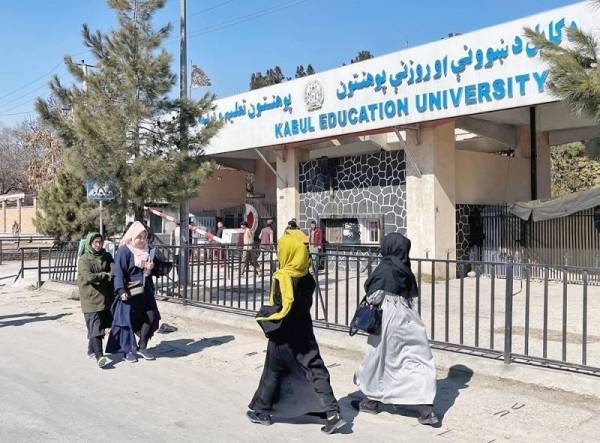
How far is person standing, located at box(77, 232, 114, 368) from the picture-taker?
772 cm

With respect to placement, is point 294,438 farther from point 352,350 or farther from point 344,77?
point 344,77

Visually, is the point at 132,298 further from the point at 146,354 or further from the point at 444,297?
the point at 444,297

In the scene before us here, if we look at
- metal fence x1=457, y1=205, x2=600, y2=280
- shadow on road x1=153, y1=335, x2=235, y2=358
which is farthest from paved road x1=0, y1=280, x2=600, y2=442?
metal fence x1=457, y1=205, x2=600, y2=280

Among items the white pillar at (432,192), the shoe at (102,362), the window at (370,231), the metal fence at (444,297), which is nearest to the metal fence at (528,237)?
the white pillar at (432,192)

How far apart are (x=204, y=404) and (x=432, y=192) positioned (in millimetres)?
11631

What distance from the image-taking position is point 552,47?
6.87 m

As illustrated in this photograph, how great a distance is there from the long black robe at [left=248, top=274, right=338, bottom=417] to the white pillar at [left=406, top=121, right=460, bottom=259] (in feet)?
38.1

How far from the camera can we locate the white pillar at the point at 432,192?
16.6 meters

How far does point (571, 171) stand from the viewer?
3016cm

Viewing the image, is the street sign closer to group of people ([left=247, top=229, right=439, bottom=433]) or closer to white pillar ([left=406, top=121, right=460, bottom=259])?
group of people ([left=247, top=229, right=439, bottom=433])

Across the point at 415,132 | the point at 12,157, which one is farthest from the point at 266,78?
the point at 415,132

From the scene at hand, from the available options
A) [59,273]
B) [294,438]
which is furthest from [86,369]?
[59,273]

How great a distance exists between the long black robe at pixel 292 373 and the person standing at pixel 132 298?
9.05ft

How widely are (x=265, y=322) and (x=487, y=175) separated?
14251 millimetres
